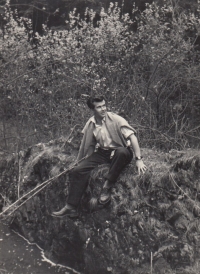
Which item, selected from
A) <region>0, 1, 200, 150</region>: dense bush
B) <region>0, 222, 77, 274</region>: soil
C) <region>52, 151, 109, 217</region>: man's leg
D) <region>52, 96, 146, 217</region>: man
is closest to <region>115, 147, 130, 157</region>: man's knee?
<region>52, 96, 146, 217</region>: man

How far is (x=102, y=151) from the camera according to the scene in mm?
5539

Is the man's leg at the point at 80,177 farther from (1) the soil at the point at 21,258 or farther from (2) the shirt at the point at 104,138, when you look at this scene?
(1) the soil at the point at 21,258

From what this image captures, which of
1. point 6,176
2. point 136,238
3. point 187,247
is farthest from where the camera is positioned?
point 6,176

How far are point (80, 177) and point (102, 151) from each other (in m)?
0.44

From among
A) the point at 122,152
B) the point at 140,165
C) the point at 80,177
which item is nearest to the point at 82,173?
the point at 80,177

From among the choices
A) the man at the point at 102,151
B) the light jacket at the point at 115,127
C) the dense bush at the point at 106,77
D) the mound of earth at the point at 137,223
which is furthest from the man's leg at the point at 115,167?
the dense bush at the point at 106,77

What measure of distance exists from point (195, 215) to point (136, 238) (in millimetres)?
760

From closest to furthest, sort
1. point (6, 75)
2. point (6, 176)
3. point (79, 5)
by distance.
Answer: point (6, 176), point (6, 75), point (79, 5)

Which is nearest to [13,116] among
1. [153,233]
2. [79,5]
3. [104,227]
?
[79,5]

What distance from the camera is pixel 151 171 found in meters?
5.18

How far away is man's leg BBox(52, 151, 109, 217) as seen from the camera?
5473 millimetres

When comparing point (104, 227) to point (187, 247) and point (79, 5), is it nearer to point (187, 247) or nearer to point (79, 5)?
point (187, 247)

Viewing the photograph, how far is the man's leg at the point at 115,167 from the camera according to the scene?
16.8 feet

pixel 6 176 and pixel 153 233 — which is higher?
pixel 153 233
